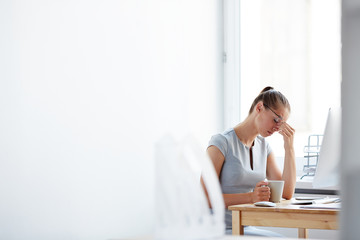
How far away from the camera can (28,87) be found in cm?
271

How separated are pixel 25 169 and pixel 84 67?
2.15 ft

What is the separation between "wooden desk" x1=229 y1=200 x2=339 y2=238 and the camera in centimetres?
218

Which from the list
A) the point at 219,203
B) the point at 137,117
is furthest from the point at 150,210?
the point at 219,203

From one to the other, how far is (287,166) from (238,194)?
46 centimetres

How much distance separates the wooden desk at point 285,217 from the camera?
218cm

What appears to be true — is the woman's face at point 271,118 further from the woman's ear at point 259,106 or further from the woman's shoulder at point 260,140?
the woman's shoulder at point 260,140

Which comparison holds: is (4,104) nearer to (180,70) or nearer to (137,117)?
(137,117)

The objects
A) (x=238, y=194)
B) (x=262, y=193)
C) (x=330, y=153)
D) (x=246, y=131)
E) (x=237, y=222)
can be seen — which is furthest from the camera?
(x=246, y=131)

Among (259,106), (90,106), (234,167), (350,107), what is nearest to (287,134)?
(259,106)

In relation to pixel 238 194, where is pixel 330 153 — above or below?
Result: above

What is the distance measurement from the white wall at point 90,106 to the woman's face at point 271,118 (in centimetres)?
88

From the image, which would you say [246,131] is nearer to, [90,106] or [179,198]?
[90,106]

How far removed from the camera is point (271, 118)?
2793 mm

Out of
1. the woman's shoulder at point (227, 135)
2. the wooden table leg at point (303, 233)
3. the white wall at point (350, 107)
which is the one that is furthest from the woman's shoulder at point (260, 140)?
the white wall at point (350, 107)
